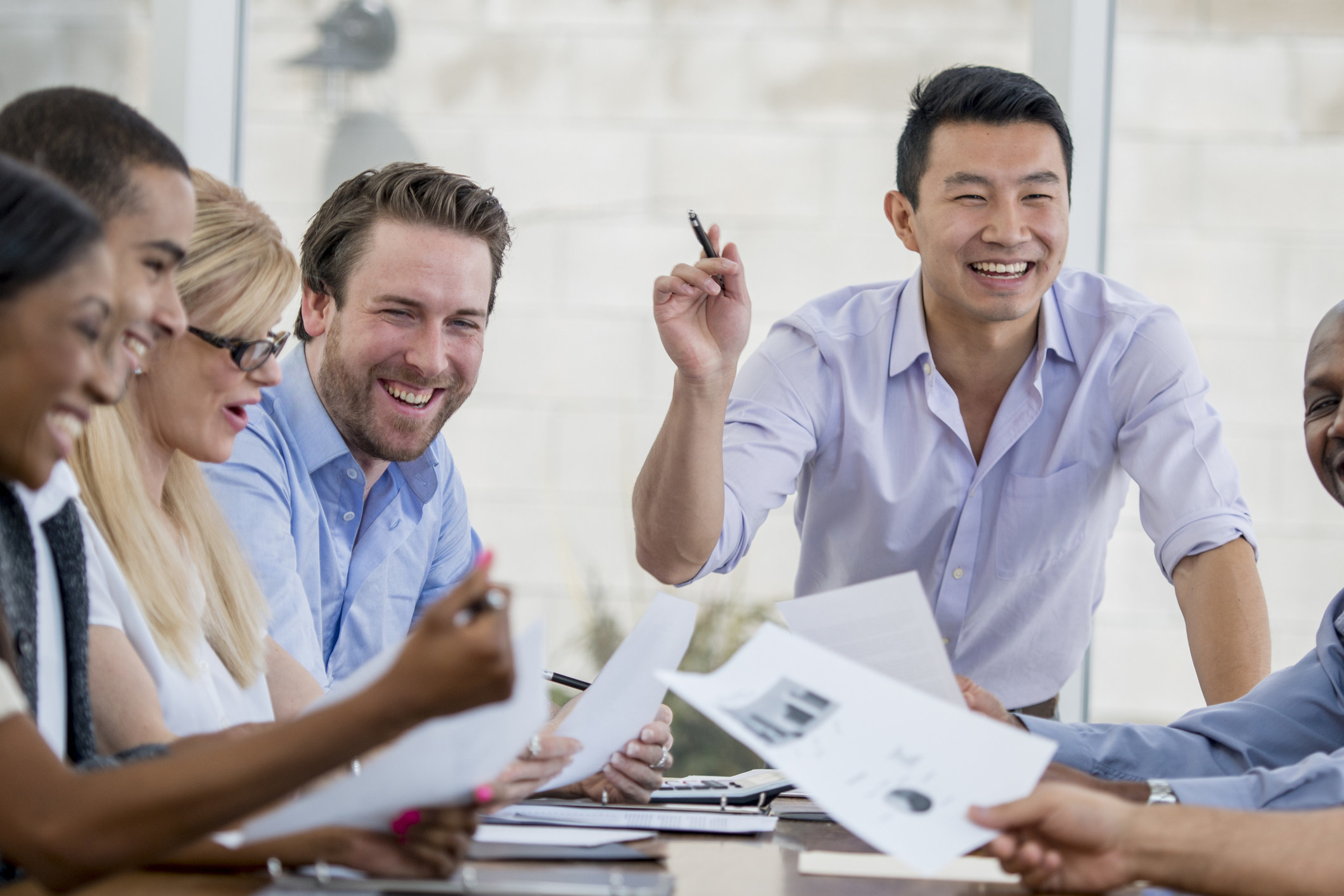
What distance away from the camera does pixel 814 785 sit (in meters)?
0.90

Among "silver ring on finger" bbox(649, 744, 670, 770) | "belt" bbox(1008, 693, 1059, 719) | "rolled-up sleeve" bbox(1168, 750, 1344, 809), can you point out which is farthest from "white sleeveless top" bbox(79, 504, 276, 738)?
"belt" bbox(1008, 693, 1059, 719)

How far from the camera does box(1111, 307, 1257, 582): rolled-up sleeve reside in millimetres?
1948

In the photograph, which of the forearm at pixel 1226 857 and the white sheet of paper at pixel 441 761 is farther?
the forearm at pixel 1226 857

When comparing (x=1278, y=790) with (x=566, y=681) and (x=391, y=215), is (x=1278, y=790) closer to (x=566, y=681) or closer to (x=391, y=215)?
(x=566, y=681)

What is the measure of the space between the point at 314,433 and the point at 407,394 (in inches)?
6.5

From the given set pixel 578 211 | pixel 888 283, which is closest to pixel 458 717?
pixel 888 283

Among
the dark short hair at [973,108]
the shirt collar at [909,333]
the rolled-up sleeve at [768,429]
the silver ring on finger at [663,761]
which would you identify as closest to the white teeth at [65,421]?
the silver ring on finger at [663,761]

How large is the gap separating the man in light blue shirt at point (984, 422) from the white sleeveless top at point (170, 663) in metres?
0.76

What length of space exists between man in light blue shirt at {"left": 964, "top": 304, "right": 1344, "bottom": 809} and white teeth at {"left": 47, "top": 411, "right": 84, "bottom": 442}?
3.16 ft

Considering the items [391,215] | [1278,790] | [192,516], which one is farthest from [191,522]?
[1278,790]

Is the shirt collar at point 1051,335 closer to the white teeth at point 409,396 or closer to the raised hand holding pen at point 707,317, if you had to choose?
the raised hand holding pen at point 707,317

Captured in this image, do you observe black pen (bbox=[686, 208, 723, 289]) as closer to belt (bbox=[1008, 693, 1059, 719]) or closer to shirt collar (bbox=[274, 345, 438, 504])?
shirt collar (bbox=[274, 345, 438, 504])

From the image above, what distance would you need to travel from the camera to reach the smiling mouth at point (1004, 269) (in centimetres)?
208

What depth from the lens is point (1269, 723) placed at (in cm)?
149
